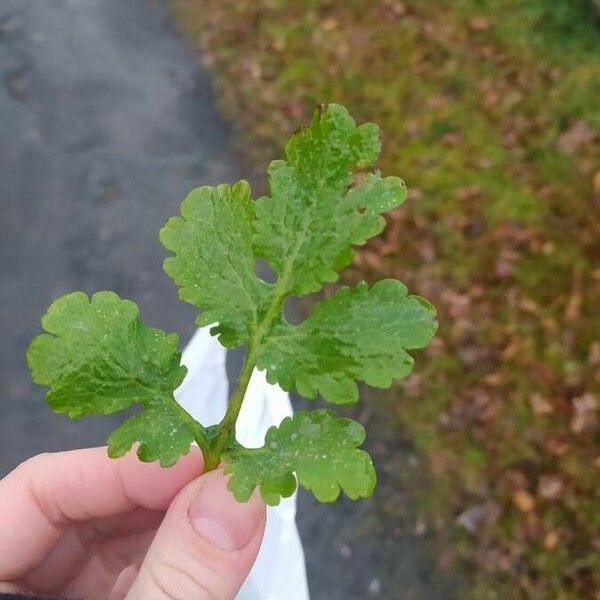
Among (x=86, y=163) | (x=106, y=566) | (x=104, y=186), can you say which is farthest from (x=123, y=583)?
(x=86, y=163)

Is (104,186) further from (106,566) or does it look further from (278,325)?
(278,325)

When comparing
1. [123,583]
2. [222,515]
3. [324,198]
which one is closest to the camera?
[324,198]

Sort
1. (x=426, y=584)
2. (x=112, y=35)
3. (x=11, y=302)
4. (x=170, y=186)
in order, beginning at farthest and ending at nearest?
(x=112, y=35) < (x=170, y=186) < (x=11, y=302) < (x=426, y=584)

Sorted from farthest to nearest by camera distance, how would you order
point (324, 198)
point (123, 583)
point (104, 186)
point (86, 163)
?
point (86, 163) → point (104, 186) → point (123, 583) → point (324, 198)

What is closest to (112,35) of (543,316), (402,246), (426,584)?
(402,246)

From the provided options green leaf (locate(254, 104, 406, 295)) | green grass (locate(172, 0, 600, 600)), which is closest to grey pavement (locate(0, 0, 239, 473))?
green grass (locate(172, 0, 600, 600))

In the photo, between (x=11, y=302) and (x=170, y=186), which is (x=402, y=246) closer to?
(x=170, y=186)
